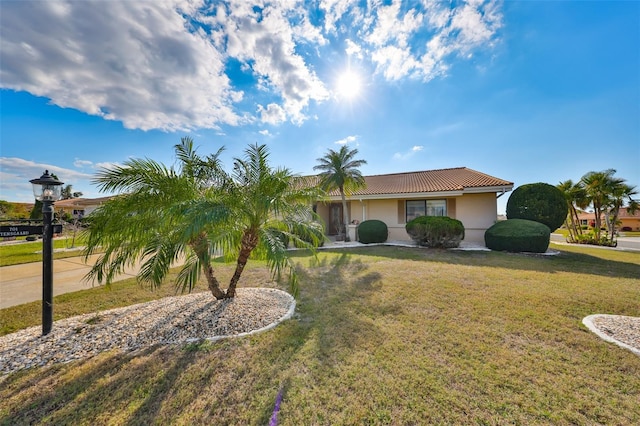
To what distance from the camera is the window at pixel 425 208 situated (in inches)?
577

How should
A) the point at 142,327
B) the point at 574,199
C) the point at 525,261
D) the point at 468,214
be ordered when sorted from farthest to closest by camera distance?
1. the point at 574,199
2. the point at 468,214
3. the point at 525,261
4. the point at 142,327

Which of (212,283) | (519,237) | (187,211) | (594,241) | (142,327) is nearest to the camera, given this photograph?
(187,211)

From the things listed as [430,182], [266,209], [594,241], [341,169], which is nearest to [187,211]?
[266,209]

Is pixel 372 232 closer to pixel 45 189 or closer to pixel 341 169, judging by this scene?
pixel 341 169

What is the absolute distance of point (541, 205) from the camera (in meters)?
12.8

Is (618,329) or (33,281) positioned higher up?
(33,281)

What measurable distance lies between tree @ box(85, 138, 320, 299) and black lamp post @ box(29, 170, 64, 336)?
Answer: 48cm

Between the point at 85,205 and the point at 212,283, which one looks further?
A: the point at 85,205

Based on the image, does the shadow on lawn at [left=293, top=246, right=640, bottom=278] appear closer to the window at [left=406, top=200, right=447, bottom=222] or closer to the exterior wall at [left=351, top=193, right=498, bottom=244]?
the exterior wall at [left=351, top=193, right=498, bottom=244]

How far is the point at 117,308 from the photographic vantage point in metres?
4.98


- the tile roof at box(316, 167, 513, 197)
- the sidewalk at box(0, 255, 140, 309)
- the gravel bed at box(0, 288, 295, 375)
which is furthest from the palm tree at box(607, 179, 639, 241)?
the sidewalk at box(0, 255, 140, 309)

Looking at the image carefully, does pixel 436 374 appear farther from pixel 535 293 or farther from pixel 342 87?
pixel 342 87

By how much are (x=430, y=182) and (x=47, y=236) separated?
17.9 metres

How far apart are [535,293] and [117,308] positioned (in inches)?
380
